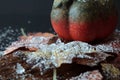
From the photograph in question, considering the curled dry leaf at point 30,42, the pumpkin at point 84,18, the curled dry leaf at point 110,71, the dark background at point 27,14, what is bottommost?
Answer: the dark background at point 27,14

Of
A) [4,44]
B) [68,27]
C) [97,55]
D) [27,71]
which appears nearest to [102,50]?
[97,55]

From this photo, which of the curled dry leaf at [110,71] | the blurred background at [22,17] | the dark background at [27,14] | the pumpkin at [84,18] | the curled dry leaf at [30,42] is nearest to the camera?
the curled dry leaf at [110,71]

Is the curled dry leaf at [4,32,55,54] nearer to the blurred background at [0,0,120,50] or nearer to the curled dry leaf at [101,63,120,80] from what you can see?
the blurred background at [0,0,120,50]

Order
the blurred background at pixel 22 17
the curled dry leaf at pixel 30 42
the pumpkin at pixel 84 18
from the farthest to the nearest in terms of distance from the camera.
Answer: the blurred background at pixel 22 17 < the curled dry leaf at pixel 30 42 < the pumpkin at pixel 84 18

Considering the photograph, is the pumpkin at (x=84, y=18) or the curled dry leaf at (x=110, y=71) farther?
the pumpkin at (x=84, y=18)

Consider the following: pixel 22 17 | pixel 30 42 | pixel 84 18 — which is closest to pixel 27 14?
pixel 22 17

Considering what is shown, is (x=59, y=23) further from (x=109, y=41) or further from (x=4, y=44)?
(x=4, y=44)

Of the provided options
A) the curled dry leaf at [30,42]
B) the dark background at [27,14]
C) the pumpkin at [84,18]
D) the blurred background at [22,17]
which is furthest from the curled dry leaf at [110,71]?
the dark background at [27,14]

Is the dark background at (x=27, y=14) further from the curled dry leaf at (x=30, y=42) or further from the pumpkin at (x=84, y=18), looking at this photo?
A: the pumpkin at (x=84, y=18)
